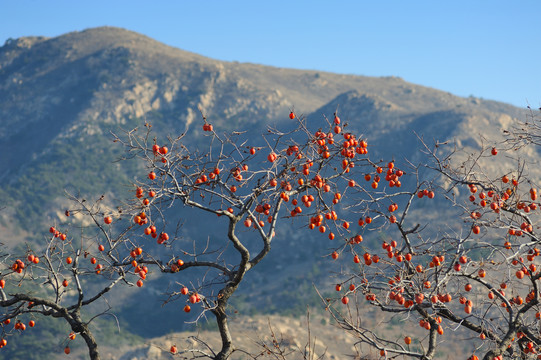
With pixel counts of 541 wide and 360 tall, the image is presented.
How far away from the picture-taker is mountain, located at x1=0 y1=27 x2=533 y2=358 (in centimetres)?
5306

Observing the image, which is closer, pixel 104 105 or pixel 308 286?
pixel 308 286

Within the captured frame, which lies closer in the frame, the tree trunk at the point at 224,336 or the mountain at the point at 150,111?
the tree trunk at the point at 224,336

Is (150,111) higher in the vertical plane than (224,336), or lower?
higher

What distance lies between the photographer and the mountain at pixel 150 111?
174 feet

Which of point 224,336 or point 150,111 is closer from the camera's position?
point 224,336

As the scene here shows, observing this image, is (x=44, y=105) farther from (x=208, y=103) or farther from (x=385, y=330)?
(x=385, y=330)

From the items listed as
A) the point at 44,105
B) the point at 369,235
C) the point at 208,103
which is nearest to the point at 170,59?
the point at 208,103

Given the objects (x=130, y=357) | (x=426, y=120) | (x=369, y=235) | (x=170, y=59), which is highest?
(x=170, y=59)

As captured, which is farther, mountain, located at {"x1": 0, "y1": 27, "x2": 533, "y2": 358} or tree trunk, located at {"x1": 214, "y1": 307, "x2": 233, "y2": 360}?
mountain, located at {"x1": 0, "y1": 27, "x2": 533, "y2": 358}

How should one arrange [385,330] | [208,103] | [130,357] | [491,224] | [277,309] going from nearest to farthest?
[491,224] → [130,357] → [385,330] → [277,309] → [208,103]

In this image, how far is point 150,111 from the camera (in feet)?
257

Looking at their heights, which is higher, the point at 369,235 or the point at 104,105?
the point at 104,105

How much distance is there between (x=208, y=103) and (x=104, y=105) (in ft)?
47.9

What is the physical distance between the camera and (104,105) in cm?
7644
